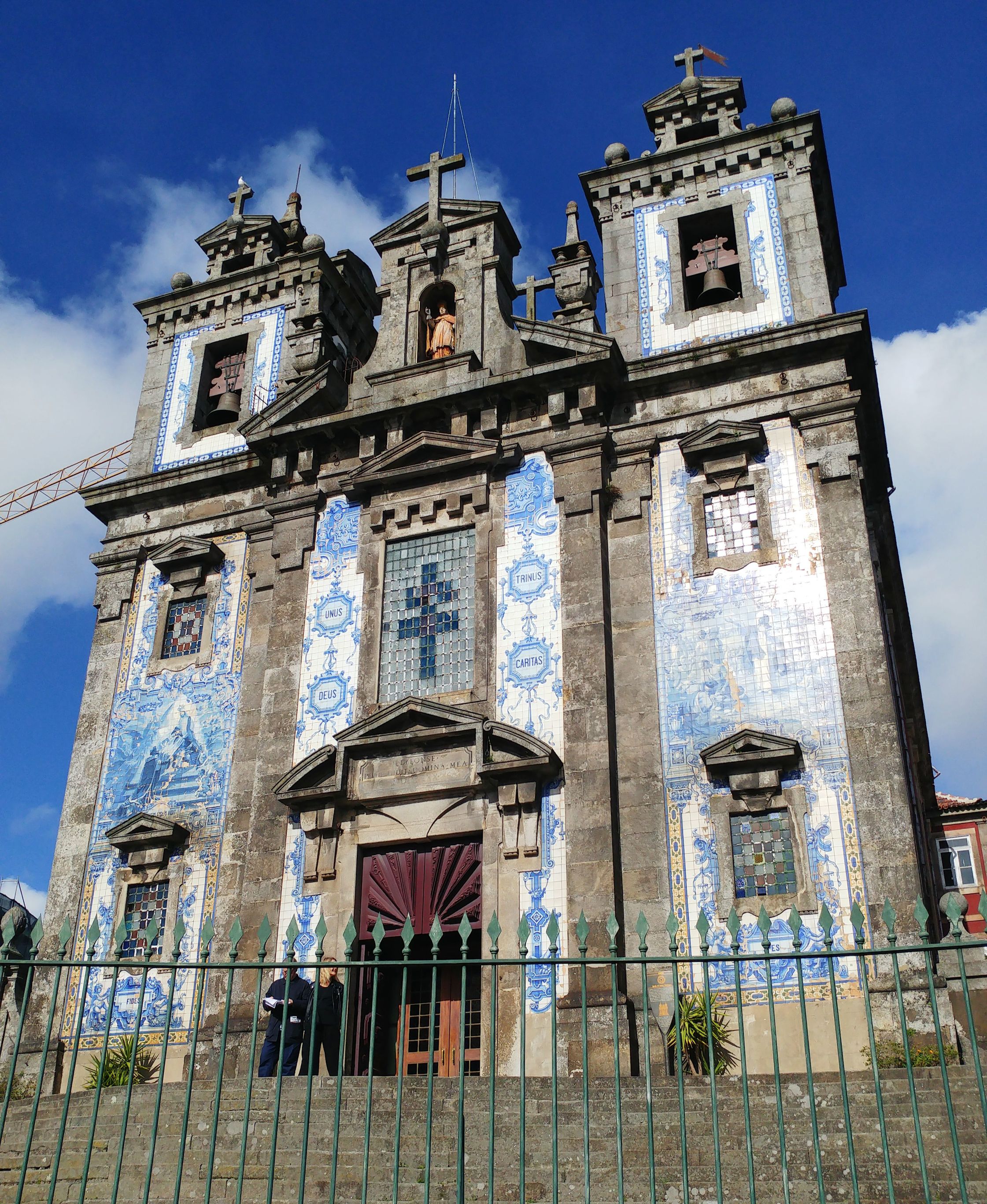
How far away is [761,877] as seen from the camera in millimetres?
A: 14391

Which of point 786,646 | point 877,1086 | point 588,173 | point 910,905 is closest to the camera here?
point 877,1086

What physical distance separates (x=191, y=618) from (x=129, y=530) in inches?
91.5

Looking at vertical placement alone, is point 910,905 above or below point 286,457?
below

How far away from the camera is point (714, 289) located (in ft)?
62.0

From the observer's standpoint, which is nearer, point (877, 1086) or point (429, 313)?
point (877, 1086)

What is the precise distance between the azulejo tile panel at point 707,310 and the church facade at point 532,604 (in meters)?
0.06

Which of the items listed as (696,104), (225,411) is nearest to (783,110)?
(696,104)

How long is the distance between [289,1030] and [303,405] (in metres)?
9.74

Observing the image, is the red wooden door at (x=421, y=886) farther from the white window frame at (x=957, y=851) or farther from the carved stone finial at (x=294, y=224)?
the white window frame at (x=957, y=851)

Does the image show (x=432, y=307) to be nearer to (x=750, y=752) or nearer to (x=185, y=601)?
(x=185, y=601)

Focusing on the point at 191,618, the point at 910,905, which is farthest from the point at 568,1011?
the point at 191,618

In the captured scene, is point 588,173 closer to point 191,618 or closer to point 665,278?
point 665,278

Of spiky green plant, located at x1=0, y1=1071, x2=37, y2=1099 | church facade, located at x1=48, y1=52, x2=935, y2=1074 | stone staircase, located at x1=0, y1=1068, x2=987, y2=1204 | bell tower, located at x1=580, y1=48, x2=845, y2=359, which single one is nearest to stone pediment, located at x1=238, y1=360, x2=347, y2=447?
church facade, located at x1=48, y1=52, x2=935, y2=1074

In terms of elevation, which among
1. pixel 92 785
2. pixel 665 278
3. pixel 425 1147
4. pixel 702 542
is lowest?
pixel 425 1147
